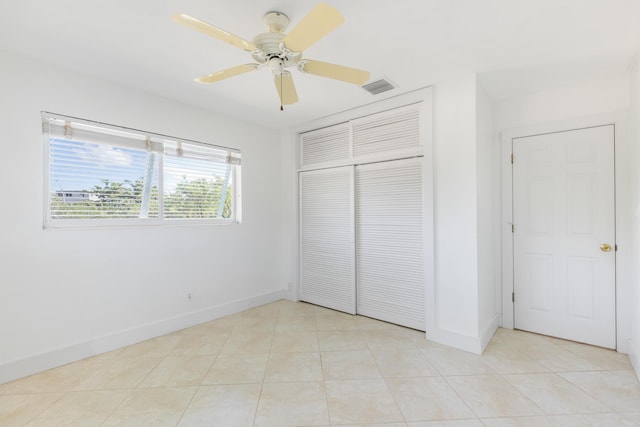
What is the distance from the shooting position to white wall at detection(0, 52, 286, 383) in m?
2.26

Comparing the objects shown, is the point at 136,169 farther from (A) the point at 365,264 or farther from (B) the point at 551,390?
(B) the point at 551,390

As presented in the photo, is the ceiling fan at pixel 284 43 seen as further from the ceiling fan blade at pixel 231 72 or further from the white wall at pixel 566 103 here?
the white wall at pixel 566 103

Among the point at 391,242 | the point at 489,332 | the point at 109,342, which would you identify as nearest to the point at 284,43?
the point at 391,242

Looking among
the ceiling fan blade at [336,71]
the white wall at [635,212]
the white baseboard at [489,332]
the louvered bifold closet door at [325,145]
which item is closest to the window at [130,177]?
the louvered bifold closet door at [325,145]

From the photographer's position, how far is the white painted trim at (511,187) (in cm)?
261

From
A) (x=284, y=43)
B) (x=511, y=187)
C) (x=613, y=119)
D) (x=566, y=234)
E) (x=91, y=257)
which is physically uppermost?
(x=284, y=43)

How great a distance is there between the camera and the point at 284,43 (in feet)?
5.50

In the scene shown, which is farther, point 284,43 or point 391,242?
point 391,242

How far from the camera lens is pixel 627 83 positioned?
Result: 2590 millimetres

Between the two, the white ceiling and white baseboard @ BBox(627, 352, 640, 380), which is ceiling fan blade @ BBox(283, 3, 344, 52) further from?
white baseboard @ BBox(627, 352, 640, 380)

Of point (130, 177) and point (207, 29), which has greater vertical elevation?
point (207, 29)

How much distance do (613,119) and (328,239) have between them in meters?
3.06

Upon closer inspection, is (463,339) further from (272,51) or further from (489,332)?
(272,51)

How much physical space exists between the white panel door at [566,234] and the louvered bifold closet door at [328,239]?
181 centimetres
